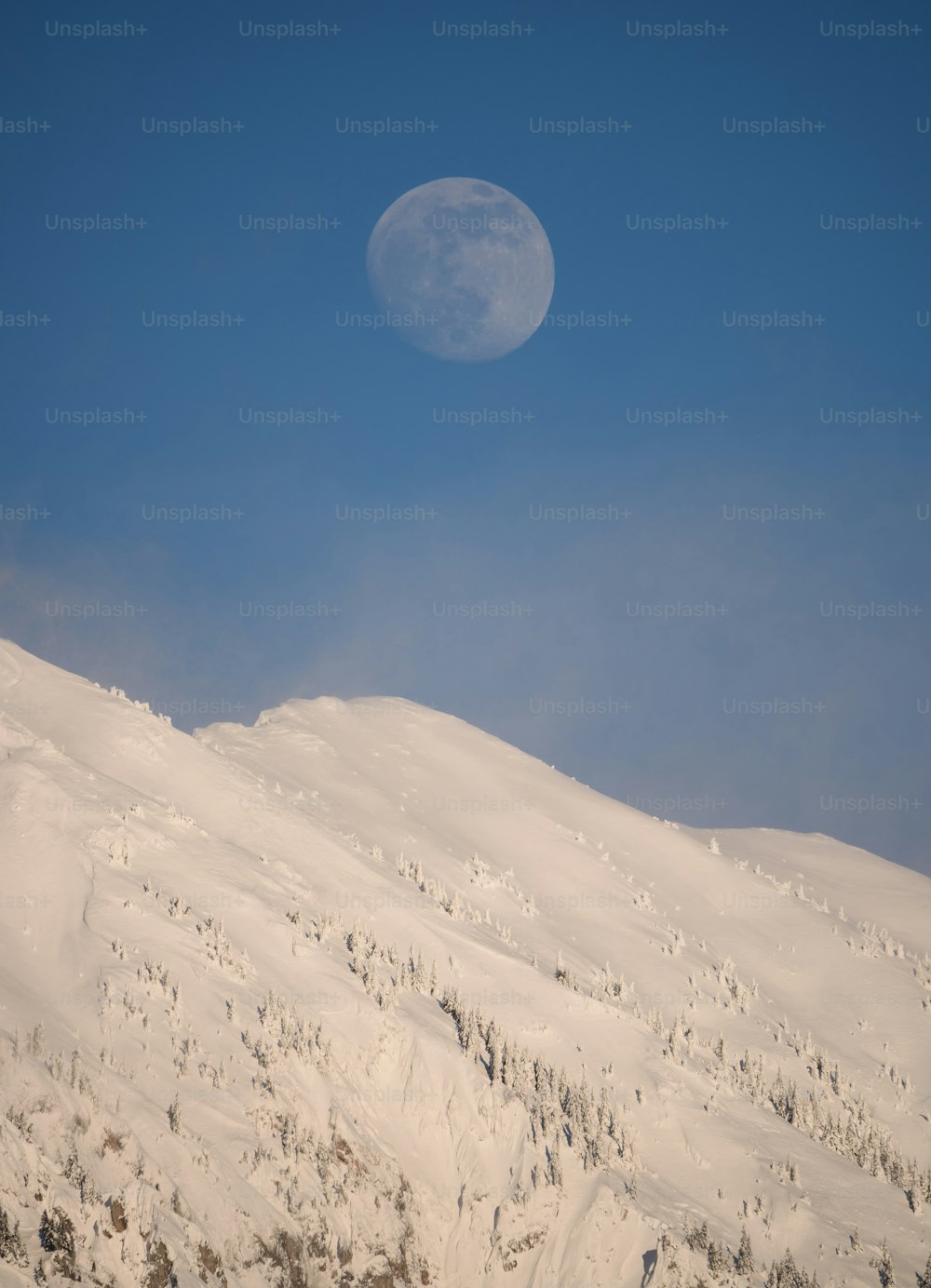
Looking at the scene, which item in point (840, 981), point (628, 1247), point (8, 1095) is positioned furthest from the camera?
point (840, 981)

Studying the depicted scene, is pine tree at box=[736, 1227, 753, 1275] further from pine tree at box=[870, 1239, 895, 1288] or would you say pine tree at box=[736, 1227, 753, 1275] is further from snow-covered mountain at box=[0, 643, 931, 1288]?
pine tree at box=[870, 1239, 895, 1288]

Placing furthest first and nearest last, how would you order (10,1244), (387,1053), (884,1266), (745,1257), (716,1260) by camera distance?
(387,1053)
(884,1266)
(745,1257)
(716,1260)
(10,1244)

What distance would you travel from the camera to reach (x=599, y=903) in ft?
330

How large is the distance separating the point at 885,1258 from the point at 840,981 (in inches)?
1563

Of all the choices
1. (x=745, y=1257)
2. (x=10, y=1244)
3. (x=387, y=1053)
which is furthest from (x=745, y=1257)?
(x=10, y=1244)

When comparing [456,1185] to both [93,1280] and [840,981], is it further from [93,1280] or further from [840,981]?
[840,981]

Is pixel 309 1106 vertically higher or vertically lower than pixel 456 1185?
higher

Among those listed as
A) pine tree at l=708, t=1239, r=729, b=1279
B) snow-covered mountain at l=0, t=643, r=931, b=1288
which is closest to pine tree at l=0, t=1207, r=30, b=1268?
snow-covered mountain at l=0, t=643, r=931, b=1288

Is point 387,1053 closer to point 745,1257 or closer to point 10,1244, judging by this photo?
point 745,1257

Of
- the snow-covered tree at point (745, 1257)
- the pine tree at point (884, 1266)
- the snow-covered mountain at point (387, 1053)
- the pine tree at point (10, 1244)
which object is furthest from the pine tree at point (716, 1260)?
the pine tree at point (10, 1244)

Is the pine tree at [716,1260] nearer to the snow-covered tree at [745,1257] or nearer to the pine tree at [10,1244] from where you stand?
the snow-covered tree at [745,1257]

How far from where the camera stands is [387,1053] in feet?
210

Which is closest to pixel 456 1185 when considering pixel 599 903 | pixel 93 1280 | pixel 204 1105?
pixel 204 1105

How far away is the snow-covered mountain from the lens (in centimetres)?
5128
